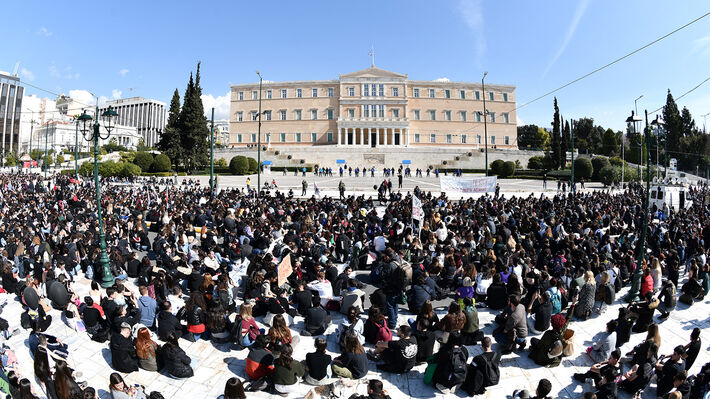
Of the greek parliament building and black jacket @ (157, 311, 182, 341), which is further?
the greek parliament building

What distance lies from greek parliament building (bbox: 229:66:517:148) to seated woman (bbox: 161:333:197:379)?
219ft

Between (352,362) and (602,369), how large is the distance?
3.68 m

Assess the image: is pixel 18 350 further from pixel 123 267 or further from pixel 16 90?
pixel 16 90

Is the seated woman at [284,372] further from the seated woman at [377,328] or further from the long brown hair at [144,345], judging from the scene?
the long brown hair at [144,345]

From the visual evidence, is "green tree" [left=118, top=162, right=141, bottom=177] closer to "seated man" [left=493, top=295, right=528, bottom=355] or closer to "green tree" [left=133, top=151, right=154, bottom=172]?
"green tree" [left=133, top=151, right=154, bottom=172]

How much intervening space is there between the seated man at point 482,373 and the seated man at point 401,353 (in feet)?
2.88

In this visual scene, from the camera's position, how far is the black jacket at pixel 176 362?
6.54 m

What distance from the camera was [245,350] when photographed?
7.58 meters

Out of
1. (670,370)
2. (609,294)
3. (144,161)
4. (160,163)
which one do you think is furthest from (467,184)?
(144,161)

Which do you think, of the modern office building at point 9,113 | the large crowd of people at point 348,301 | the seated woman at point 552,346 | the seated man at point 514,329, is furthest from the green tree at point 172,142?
the modern office building at point 9,113

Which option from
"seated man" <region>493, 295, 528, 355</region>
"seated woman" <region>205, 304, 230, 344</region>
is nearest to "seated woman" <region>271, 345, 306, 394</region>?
"seated woman" <region>205, 304, 230, 344</region>

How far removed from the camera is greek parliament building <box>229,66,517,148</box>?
72875 mm

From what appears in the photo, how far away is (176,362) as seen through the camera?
6539 millimetres

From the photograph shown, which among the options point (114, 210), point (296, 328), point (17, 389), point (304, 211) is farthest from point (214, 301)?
point (114, 210)
